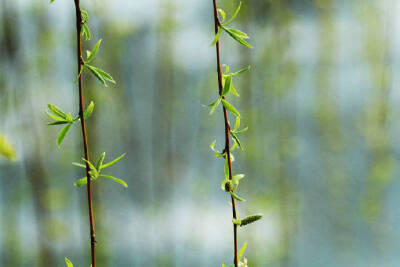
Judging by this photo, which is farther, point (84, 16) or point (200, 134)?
point (200, 134)

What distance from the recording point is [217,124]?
0.86 metres

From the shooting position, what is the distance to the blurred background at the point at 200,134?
82 centimetres

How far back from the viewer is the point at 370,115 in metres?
0.91

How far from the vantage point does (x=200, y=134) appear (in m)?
0.87

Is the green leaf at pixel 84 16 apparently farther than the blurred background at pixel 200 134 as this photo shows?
No

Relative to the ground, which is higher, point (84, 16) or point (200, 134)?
point (84, 16)

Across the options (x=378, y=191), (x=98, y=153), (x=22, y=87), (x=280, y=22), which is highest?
(x=280, y=22)

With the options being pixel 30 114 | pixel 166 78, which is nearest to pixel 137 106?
pixel 166 78

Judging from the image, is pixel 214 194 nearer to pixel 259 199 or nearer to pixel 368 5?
pixel 259 199

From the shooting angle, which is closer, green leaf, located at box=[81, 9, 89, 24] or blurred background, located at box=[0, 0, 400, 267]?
green leaf, located at box=[81, 9, 89, 24]

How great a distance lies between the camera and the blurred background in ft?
2.69

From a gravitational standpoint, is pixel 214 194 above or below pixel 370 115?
below

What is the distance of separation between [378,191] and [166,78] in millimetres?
510

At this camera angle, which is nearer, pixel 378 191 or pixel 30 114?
pixel 30 114
